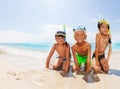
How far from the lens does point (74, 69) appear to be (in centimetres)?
539

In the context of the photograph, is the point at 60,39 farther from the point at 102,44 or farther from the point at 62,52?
the point at 102,44

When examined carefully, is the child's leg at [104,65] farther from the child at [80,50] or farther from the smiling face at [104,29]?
the smiling face at [104,29]

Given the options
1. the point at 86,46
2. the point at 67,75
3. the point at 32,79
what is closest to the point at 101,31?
the point at 86,46

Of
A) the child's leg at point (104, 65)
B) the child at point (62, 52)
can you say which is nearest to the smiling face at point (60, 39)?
the child at point (62, 52)

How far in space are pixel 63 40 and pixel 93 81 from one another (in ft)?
4.75

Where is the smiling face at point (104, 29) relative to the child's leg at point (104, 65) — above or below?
above

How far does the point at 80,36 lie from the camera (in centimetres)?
526

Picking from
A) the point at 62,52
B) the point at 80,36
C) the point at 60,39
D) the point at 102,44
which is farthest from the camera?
the point at 102,44

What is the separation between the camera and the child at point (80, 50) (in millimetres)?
5238

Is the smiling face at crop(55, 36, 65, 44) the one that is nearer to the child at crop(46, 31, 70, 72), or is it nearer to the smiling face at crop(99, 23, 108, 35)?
the child at crop(46, 31, 70, 72)

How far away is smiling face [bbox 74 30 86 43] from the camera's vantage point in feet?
17.1

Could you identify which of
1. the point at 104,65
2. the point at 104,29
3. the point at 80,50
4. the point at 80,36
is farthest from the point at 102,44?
the point at 80,36

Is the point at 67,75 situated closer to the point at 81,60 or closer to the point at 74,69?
the point at 74,69

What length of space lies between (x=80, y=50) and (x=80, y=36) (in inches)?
19.4
